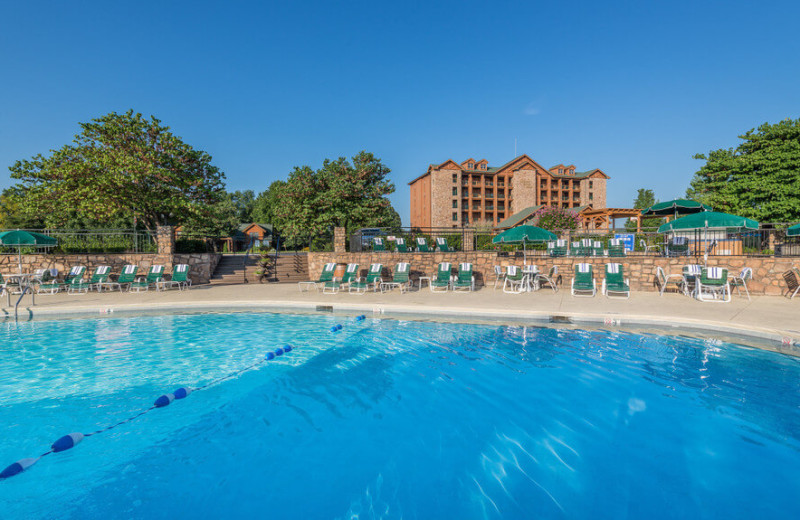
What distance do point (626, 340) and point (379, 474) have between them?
212 inches

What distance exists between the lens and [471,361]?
611cm

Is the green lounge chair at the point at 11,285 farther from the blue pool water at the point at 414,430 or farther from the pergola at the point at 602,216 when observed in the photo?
the pergola at the point at 602,216

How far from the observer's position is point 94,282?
529 inches

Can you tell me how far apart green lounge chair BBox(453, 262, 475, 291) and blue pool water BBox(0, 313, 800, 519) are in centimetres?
533

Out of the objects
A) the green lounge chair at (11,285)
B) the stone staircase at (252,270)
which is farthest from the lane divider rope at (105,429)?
the green lounge chair at (11,285)

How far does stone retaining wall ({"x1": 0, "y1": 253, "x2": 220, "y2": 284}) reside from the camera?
564 inches

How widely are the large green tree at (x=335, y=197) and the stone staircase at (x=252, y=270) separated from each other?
7.72m

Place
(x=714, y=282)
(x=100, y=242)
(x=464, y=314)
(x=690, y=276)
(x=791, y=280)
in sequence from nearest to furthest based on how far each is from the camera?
(x=464, y=314) < (x=714, y=282) < (x=791, y=280) < (x=690, y=276) < (x=100, y=242)

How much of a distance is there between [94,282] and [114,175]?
5.85m

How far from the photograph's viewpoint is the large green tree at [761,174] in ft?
62.7

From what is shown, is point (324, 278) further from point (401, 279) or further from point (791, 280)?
point (791, 280)

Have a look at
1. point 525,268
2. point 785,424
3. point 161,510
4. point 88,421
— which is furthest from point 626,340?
point 88,421

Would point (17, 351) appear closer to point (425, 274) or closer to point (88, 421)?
point (88, 421)

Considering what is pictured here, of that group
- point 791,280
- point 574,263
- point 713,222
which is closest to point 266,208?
point 574,263
